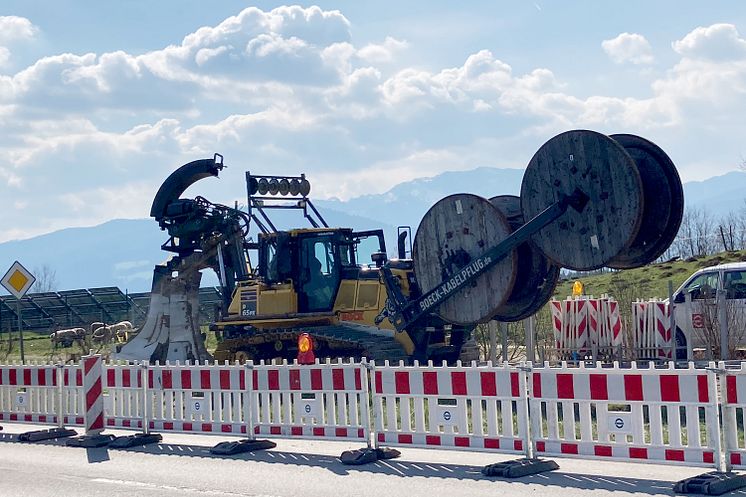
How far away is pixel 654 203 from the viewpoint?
46.4 ft

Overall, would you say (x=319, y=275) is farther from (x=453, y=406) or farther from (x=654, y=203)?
(x=453, y=406)

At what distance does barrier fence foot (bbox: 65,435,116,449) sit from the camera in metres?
15.4

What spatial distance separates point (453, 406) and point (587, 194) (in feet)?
12.1

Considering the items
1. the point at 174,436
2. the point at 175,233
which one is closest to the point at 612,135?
the point at 174,436

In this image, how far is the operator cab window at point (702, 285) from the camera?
2179cm

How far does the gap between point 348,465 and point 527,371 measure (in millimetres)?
2408

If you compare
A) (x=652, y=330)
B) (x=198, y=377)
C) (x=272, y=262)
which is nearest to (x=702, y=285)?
(x=652, y=330)

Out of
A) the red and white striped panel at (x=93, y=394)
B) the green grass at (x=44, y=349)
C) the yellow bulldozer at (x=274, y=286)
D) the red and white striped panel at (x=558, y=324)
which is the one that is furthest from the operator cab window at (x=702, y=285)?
the green grass at (x=44, y=349)

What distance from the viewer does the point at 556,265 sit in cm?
1553

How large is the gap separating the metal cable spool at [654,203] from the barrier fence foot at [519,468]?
3592 mm

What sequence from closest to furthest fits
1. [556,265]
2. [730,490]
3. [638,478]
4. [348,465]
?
[730,490] < [638,478] < [348,465] < [556,265]

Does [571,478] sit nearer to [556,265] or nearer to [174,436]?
[556,265]

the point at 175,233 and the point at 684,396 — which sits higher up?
the point at 175,233

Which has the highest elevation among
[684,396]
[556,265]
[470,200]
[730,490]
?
[470,200]
